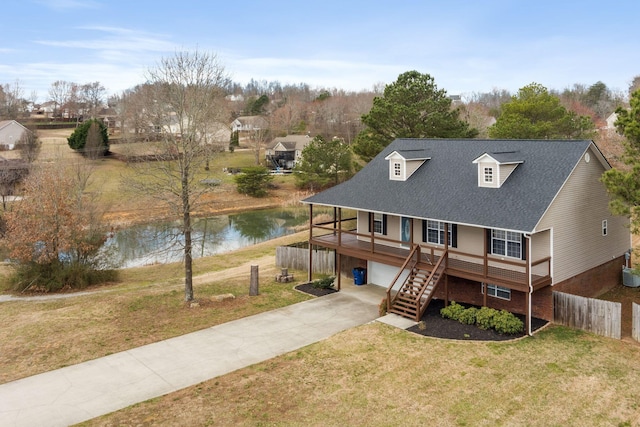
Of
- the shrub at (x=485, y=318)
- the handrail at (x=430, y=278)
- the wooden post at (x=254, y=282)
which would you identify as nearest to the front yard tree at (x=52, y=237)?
the wooden post at (x=254, y=282)

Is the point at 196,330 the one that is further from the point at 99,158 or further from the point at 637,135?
the point at 99,158

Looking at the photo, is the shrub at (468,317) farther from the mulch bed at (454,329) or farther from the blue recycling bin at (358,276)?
the blue recycling bin at (358,276)

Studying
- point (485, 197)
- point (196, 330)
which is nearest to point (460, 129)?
point (485, 197)

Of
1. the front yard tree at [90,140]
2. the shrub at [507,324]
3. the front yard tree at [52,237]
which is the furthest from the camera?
the front yard tree at [90,140]

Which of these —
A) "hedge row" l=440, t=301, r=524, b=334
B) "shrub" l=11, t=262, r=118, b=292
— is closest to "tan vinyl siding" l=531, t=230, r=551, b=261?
"hedge row" l=440, t=301, r=524, b=334

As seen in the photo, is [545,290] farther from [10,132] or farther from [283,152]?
[10,132]

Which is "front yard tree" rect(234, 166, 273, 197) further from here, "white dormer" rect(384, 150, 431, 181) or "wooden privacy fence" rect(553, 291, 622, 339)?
"wooden privacy fence" rect(553, 291, 622, 339)

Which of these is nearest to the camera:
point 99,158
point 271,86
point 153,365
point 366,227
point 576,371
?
point 576,371

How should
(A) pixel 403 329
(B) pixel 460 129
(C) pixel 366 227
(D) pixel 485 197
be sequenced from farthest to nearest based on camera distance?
1. (B) pixel 460 129
2. (C) pixel 366 227
3. (D) pixel 485 197
4. (A) pixel 403 329
